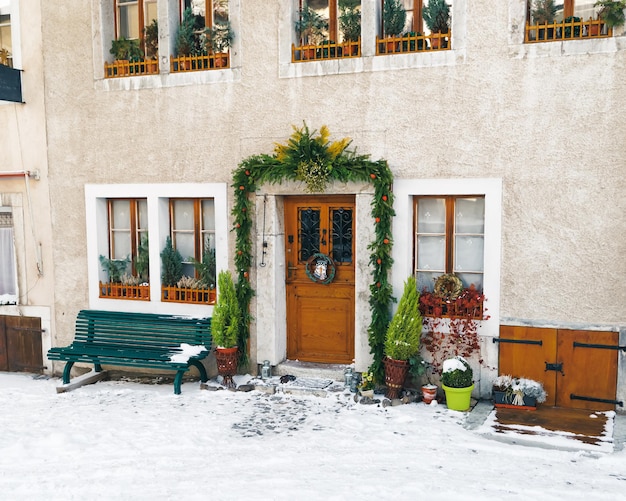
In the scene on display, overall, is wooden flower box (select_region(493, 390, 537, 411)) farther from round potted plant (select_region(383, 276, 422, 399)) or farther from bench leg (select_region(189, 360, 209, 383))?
bench leg (select_region(189, 360, 209, 383))

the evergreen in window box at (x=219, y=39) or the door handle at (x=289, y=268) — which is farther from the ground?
the evergreen in window box at (x=219, y=39)

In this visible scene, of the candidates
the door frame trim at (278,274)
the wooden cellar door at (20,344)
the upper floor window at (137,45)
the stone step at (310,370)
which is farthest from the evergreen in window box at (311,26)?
the wooden cellar door at (20,344)

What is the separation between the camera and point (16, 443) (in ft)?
20.7

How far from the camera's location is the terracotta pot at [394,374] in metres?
7.11

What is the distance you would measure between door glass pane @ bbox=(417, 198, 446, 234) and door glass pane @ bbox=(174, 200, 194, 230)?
10.1 feet

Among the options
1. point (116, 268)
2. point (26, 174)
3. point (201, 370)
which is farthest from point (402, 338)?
point (26, 174)

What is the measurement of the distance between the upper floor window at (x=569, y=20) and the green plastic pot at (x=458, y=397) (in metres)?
3.84

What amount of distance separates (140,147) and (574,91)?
5.34 meters

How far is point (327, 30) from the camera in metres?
7.69

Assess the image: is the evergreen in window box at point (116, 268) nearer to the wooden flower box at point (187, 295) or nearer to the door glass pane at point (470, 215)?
the wooden flower box at point (187, 295)

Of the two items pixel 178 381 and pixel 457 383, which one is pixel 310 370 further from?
pixel 457 383

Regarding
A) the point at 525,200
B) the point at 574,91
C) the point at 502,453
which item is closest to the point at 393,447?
the point at 502,453

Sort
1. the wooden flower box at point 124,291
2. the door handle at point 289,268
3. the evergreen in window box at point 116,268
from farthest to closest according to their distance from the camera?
the evergreen in window box at point 116,268
the wooden flower box at point 124,291
the door handle at point 289,268

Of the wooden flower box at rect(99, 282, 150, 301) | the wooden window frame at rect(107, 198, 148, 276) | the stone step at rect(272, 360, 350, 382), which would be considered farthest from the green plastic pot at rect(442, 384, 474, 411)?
the wooden window frame at rect(107, 198, 148, 276)
